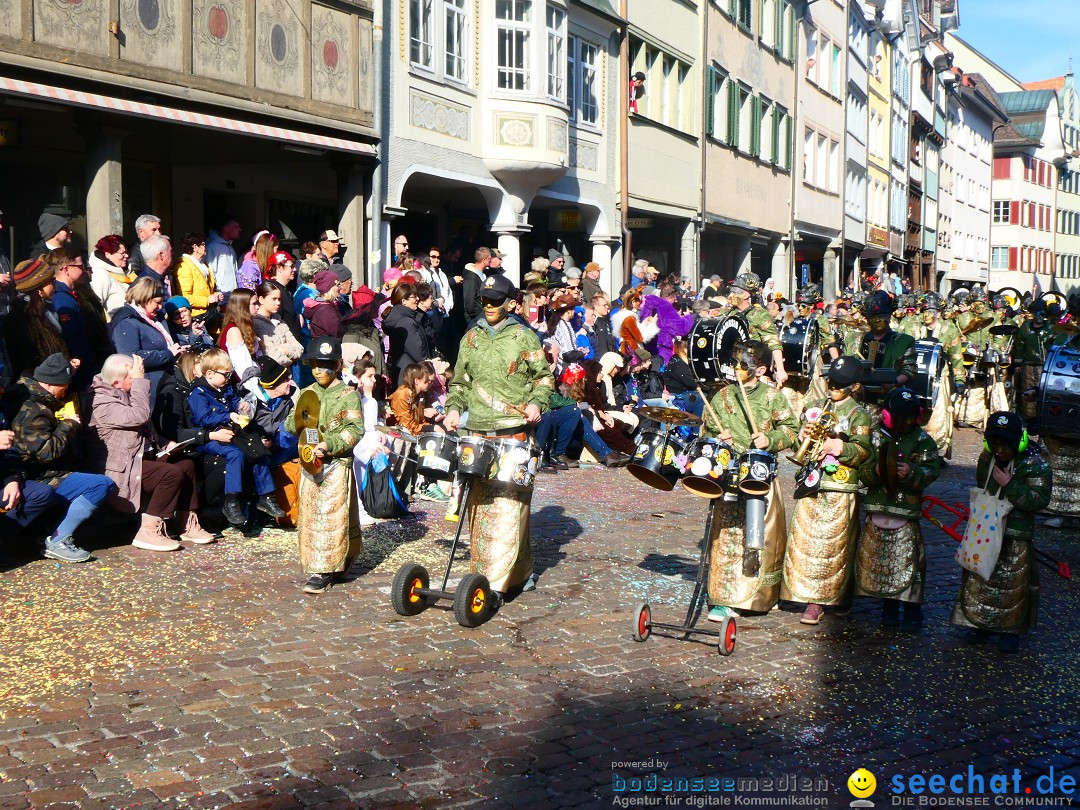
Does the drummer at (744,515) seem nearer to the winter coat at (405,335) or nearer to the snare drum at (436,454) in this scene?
the snare drum at (436,454)

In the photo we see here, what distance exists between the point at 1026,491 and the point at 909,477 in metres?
0.67

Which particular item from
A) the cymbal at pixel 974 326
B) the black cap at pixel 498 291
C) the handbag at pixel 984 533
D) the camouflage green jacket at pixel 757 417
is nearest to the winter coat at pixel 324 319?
the black cap at pixel 498 291

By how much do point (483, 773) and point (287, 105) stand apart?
11.4 m

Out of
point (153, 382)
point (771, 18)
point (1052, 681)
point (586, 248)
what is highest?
point (771, 18)

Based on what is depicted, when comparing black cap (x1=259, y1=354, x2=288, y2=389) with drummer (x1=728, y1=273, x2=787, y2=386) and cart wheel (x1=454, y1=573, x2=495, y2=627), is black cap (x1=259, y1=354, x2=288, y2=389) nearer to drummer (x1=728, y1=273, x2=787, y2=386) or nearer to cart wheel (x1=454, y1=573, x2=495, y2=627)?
cart wheel (x1=454, y1=573, x2=495, y2=627)

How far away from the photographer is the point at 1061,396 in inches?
461

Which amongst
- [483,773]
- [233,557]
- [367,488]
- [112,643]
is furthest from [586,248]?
[483,773]

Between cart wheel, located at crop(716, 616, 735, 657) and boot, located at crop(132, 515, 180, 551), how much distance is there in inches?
170

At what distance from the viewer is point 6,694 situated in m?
6.10

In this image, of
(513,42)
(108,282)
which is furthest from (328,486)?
(513,42)

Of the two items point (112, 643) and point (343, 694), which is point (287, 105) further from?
point (343, 694)

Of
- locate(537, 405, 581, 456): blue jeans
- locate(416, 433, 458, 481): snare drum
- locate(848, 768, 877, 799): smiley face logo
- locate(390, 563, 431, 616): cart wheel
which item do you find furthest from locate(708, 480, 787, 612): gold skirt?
locate(537, 405, 581, 456): blue jeans

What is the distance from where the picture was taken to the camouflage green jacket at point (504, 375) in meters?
8.24

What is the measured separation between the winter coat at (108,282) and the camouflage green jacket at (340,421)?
308 centimetres
